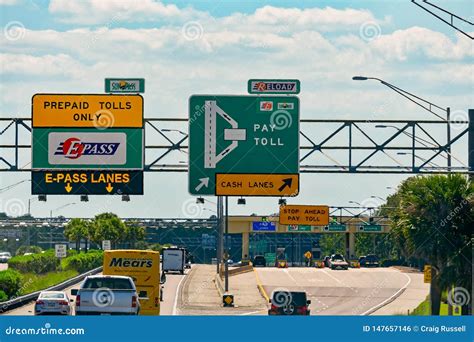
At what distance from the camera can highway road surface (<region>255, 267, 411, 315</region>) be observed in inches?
2653

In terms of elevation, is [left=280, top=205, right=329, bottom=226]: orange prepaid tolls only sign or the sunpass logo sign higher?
the sunpass logo sign

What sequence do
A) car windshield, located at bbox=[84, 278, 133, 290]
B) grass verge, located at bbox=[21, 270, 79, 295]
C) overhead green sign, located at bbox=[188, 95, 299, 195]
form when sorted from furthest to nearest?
1. grass verge, located at bbox=[21, 270, 79, 295]
2. overhead green sign, located at bbox=[188, 95, 299, 195]
3. car windshield, located at bbox=[84, 278, 133, 290]

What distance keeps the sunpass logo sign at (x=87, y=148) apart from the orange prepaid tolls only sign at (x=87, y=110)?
482 millimetres

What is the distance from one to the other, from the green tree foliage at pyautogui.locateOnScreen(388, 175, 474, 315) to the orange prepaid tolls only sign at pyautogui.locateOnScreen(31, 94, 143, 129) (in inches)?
488

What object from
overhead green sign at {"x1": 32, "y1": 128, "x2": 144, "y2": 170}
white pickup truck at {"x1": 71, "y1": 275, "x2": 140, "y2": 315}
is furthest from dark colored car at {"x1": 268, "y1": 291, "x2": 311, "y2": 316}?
white pickup truck at {"x1": 71, "y1": 275, "x2": 140, "y2": 315}

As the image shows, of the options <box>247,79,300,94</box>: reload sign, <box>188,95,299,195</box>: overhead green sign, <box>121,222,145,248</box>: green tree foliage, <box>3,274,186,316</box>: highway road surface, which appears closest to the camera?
<box>247,79,300,94</box>: reload sign

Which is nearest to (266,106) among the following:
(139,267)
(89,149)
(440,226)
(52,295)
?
(89,149)

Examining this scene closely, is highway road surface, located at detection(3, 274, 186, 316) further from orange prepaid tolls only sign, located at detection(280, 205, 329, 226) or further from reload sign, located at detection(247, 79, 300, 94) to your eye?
reload sign, located at detection(247, 79, 300, 94)

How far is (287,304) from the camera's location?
51.0 meters

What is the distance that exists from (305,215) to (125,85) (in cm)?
5276

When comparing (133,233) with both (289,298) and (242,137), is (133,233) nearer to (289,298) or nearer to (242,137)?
(289,298)

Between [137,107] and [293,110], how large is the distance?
6.27 m
